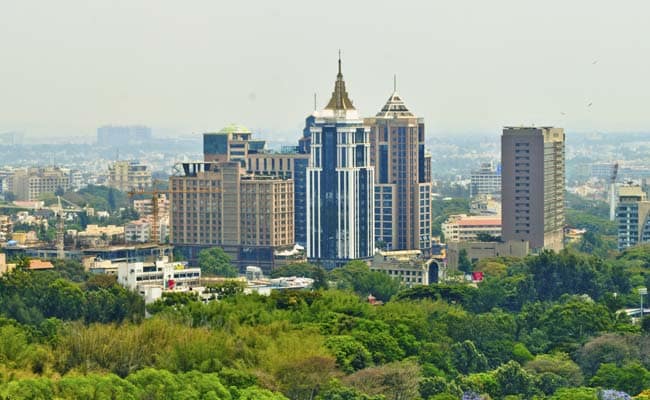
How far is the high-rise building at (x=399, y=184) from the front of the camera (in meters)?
75.9

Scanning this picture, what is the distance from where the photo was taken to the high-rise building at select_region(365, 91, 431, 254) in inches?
2990

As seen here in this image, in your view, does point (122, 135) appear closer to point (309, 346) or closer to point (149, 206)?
A: point (149, 206)

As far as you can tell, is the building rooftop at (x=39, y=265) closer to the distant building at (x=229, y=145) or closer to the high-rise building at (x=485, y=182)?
the distant building at (x=229, y=145)

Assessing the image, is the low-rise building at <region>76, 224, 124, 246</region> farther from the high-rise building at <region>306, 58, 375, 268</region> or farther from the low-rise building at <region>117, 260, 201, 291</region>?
the low-rise building at <region>117, 260, 201, 291</region>

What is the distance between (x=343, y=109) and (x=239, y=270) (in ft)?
21.3

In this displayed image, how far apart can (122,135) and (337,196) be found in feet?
352

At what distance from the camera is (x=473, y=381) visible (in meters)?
36.8

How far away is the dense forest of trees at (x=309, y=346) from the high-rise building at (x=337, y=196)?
58.7 feet

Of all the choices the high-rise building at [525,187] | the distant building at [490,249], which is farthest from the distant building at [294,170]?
the high-rise building at [525,187]

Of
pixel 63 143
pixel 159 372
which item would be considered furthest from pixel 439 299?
pixel 63 143

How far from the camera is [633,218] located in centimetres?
7838

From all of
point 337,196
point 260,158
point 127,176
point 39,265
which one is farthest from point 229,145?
point 127,176

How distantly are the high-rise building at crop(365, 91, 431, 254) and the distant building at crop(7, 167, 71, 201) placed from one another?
162 feet

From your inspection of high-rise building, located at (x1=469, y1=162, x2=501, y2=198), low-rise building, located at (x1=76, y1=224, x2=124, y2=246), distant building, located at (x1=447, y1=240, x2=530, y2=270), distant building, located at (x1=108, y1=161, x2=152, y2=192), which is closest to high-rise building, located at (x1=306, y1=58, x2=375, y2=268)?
distant building, located at (x1=447, y1=240, x2=530, y2=270)
